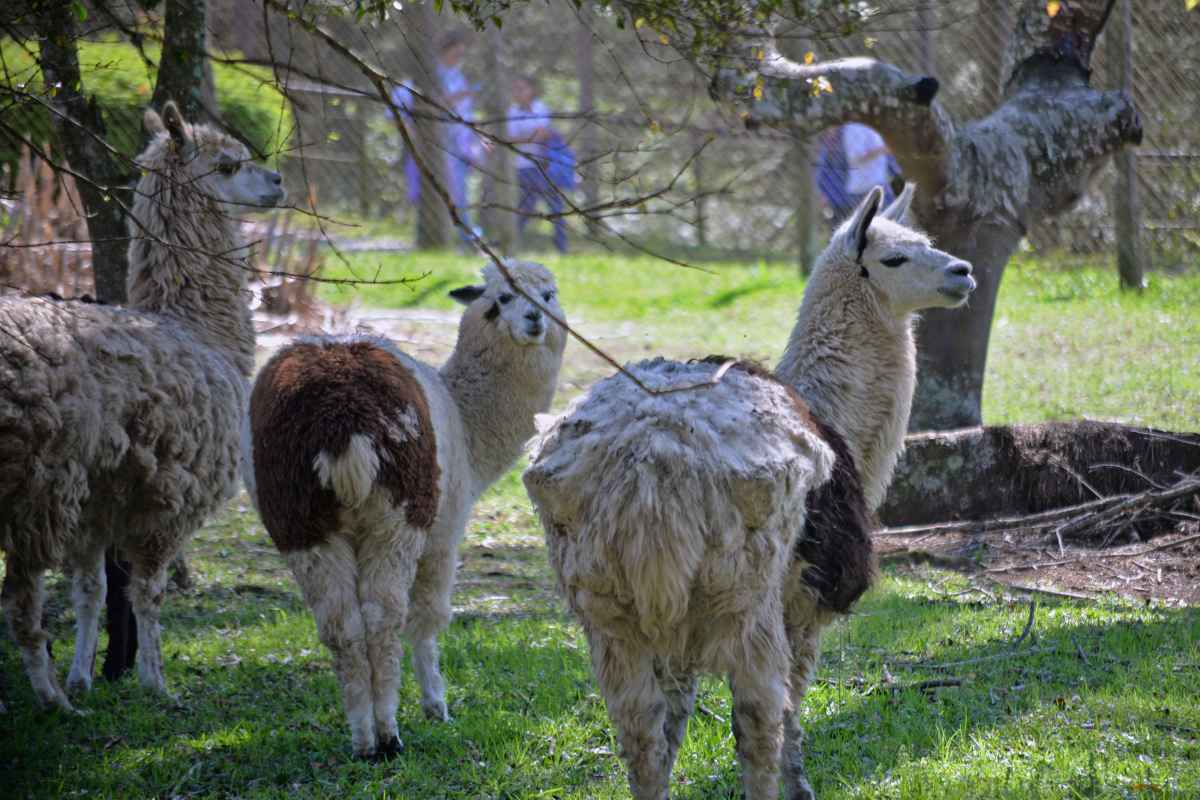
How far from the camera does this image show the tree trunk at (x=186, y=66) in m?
6.16

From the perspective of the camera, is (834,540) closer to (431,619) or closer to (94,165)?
(431,619)

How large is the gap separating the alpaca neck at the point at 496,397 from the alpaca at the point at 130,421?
1.01 m

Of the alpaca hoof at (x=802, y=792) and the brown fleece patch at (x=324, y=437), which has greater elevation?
the brown fleece patch at (x=324, y=437)

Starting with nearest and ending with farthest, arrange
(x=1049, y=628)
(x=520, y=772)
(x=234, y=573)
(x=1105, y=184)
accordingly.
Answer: (x=520, y=772) < (x=1049, y=628) < (x=234, y=573) < (x=1105, y=184)

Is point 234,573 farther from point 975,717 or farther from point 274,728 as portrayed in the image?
point 975,717

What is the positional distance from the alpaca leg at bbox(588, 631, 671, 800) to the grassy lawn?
0.68m

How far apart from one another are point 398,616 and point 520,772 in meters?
0.70

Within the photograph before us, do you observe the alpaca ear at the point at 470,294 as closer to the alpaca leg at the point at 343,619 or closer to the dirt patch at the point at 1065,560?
the alpaca leg at the point at 343,619

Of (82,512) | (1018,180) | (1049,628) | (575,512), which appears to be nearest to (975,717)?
(1049,628)

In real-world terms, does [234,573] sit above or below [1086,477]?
below

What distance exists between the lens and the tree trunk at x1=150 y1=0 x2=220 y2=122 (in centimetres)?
616

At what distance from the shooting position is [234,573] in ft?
23.2

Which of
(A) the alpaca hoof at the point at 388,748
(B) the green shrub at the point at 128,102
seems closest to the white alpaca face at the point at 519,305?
(A) the alpaca hoof at the point at 388,748

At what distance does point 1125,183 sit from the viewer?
11.6 metres
